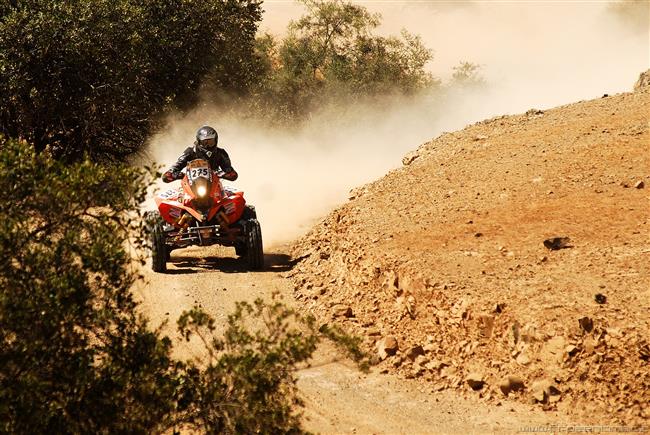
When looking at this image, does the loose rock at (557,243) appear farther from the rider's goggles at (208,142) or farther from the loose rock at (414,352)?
the rider's goggles at (208,142)

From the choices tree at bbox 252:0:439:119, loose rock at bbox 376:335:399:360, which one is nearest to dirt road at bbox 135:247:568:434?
loose rock at bbox 376:335:399:360

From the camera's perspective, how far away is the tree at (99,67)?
86.2 ft

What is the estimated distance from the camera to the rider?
1912 cm

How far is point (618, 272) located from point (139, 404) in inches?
311

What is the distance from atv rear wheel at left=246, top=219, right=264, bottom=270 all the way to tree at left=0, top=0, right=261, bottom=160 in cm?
1075

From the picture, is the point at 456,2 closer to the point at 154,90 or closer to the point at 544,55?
the point at 544,55

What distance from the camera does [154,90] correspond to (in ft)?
112

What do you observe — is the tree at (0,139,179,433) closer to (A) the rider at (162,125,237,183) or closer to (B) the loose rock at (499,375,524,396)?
(B) the loose rock at (499,375,524,396)

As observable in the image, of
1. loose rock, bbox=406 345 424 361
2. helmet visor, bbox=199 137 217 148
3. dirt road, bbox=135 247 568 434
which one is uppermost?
helmet visor, bbox=199 137 217 148

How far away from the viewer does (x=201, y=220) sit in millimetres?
18172

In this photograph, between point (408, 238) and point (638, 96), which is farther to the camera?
point (638, 96)

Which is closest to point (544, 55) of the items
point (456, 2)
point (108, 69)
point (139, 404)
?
point (456, 2)

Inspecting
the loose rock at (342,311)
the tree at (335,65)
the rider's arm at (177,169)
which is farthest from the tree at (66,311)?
the tree at (335,65)

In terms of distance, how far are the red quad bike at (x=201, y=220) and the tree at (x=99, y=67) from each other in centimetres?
967
